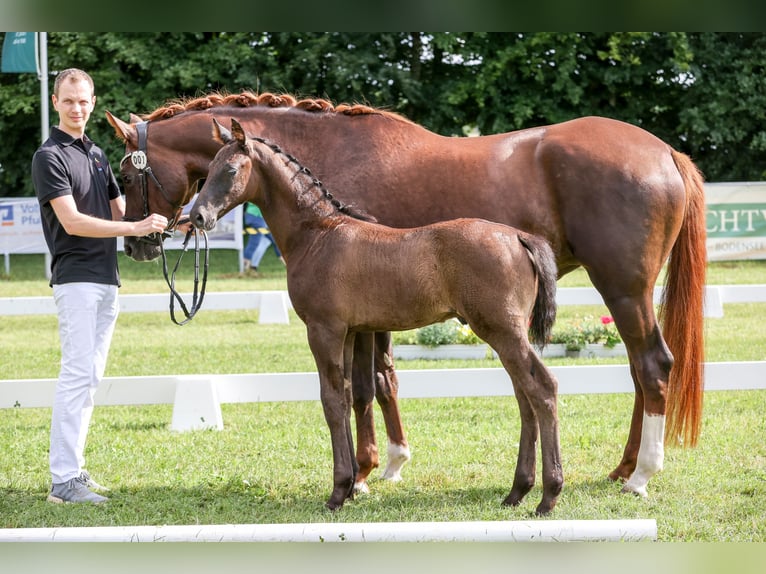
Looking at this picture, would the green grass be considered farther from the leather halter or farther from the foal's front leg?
the leather halter

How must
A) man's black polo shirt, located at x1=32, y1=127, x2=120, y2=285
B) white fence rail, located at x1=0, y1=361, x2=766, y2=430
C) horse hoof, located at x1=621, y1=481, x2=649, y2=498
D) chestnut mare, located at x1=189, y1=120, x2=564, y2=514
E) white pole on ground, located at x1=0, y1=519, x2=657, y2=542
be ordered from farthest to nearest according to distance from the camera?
white fence rail, located at x1=0, y1=361, x2=766, y2=430, horse hoof, located at x1=621, y1=481, x2=649, y2=498, man's black polo shirt, located at x1=32, y1=127, x2=120, y2=285, chestnut mare, located at x1=189, y1=120, x2=564, y2=514, white pole on ground, located at x1=0, y1=519, x2=657, y2=542

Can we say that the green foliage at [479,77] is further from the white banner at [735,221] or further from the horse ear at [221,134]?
the horse ear at [221,134]

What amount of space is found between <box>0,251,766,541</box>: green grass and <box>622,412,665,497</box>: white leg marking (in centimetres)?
10

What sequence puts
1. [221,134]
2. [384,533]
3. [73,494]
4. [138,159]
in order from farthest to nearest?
[138,159]
[73,494]
[221,134]
[384,533]

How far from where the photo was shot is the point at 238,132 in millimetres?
4309

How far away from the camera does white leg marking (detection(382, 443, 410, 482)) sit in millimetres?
5160

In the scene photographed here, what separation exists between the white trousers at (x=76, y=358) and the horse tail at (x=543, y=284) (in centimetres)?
227

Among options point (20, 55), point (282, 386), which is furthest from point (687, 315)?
point (20, 55)

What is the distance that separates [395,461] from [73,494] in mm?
1874

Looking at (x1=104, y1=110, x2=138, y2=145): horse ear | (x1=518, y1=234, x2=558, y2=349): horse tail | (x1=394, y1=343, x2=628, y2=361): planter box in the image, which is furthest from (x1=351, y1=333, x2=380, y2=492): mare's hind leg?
(x1=394, y1=343, x2=628, y2=361): planter box

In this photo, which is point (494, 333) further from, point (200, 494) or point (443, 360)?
point (443, 360)

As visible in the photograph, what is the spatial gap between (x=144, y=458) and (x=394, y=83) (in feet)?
59.2

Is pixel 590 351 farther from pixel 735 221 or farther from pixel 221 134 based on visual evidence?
pixel 735 221
